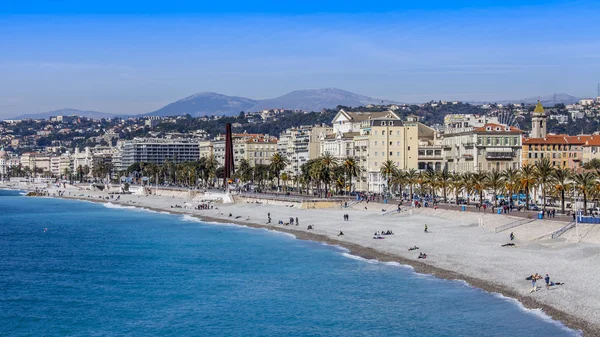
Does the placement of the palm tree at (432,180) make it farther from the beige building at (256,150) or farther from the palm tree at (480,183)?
the beige building at (256,150)

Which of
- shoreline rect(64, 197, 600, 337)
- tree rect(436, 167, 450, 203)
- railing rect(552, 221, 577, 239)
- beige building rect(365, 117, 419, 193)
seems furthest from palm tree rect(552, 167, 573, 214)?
beige building rect(365, 117, 419, 193)

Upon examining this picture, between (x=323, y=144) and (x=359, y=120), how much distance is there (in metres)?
7.22

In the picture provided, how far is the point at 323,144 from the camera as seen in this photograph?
13925 centimetres

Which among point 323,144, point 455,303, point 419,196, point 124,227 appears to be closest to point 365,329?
point 455,303

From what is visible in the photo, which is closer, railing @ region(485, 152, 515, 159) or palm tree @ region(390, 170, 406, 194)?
palm tree @ region(390, 170, 406, 194)

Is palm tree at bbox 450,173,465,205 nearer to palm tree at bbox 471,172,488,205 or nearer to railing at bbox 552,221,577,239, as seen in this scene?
palm tree at bbox 471,172,488,205

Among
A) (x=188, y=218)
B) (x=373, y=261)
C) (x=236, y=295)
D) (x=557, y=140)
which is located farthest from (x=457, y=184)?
(x=236, y=295)

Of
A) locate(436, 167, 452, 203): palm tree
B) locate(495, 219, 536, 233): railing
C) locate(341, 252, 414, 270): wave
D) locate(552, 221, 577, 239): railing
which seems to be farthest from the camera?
locate(436, 167, 452, 203): palm tree

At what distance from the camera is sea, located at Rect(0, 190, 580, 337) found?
1449 inches

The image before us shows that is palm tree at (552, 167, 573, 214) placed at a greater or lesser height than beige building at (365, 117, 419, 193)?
lesser

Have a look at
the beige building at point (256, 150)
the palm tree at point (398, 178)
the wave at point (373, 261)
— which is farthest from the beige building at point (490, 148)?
the beige building at point (256, 150)

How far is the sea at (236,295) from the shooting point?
36.8 m

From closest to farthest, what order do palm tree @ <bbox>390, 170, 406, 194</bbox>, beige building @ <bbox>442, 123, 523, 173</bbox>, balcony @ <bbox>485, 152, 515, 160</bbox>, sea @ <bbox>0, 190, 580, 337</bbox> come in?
1. sea @ <bbox>0, 190, 580, 337</bbox>
2. palm tree @ <bbox>390, 170, 406, 194</bbox>
3. beige building @ <bbox>442, 123, 523, 173</bbox>
4. balcony @ <bbox>485, 152, 515, 160</bbox>

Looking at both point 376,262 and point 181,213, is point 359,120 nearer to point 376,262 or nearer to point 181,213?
point 181,213
